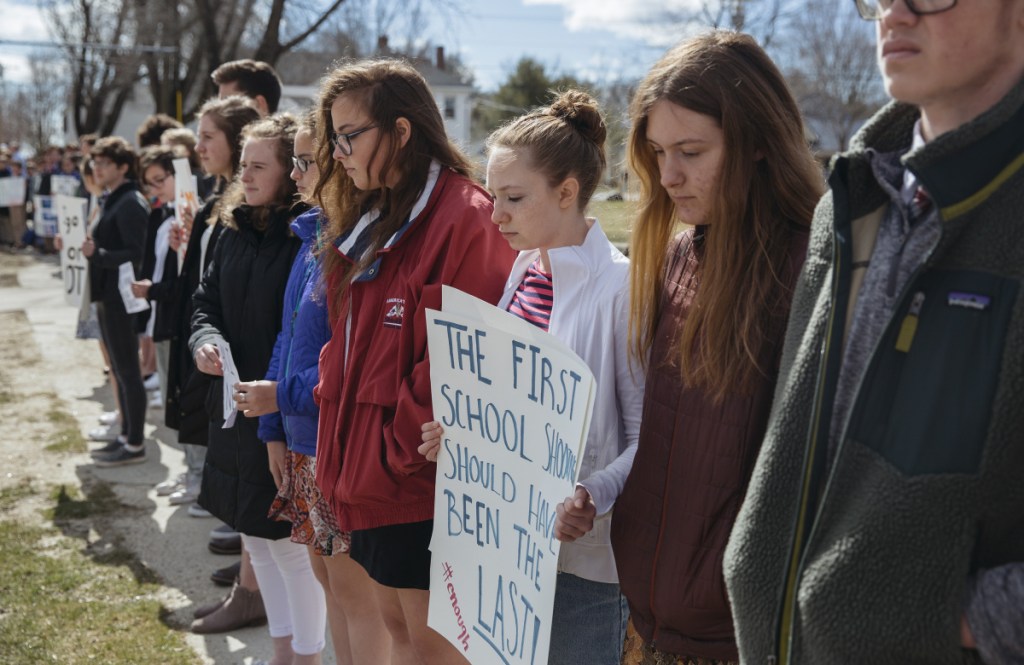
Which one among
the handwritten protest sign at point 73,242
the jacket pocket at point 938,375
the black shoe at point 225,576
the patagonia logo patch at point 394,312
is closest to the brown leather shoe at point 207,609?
the black shoe at point 225,576

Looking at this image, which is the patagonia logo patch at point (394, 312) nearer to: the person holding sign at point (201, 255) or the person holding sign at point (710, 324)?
the person holding sign at point (710, 324)

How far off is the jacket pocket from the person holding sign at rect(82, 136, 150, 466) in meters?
6.32

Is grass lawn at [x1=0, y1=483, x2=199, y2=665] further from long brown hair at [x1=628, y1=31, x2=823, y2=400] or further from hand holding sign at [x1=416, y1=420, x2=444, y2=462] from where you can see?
long brown hair at [x1=628, y1=31, x2=823, y2=400]

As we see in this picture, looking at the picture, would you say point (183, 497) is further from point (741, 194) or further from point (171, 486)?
point (741, 194)

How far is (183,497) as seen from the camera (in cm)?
605

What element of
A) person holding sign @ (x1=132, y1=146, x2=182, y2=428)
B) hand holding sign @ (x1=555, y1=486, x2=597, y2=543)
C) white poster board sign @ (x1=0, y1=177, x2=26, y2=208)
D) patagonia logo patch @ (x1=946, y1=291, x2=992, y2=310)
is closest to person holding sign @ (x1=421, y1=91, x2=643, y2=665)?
hand holding sign @ (x1=555, y1=486, x2=597, y2=543)

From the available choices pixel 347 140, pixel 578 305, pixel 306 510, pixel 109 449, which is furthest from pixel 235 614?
pixel 109 449

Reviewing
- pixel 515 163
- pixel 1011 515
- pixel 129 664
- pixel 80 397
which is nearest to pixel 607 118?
pixel 515 163

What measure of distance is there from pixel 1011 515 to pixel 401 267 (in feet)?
6.16

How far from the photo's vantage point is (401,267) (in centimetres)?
278

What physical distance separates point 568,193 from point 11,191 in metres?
22.2

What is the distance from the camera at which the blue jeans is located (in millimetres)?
2365

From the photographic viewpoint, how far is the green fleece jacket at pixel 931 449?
4.00 ft

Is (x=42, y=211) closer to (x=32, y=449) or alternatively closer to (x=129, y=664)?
(x=32, y=449)
